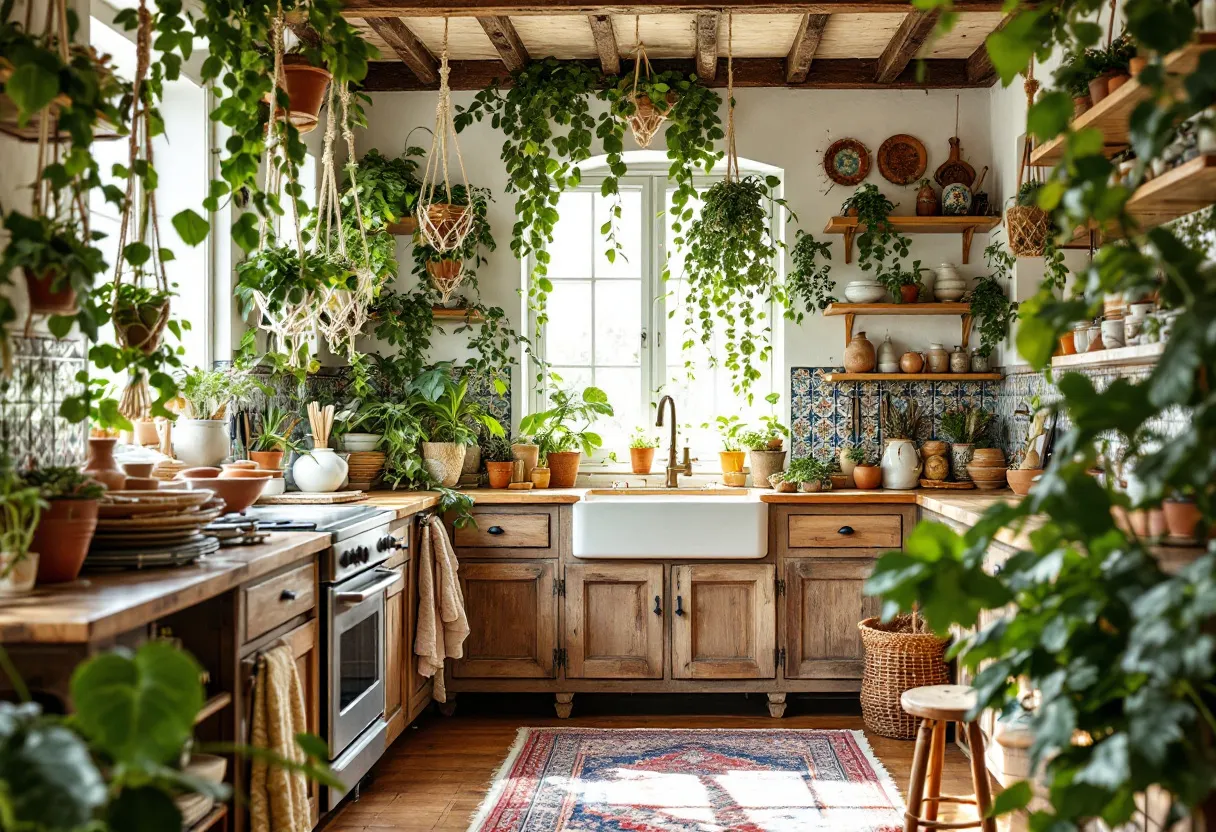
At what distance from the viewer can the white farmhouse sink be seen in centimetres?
429

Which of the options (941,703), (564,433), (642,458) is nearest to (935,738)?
(941,703)

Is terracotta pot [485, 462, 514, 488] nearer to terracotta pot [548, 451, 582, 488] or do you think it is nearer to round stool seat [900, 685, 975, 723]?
terracotta pot [548, 451, 582, 488]

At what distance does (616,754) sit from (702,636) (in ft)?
2.24

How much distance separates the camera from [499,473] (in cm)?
470

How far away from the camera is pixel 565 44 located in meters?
4.67

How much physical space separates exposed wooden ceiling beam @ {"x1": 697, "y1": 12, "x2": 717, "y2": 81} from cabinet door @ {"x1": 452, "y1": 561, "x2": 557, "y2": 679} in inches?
85.9

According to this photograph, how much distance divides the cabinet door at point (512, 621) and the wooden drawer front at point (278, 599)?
4.71ft

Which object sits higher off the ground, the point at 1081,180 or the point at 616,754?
the point at 1081,180

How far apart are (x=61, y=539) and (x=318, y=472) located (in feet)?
6.32

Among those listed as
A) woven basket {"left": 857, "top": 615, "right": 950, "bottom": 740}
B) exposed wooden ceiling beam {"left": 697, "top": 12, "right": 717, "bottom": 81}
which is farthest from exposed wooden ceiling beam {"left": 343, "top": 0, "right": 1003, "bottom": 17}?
woven basket {"left": 857, "top": 615, "right": 950, "bottom": 740}

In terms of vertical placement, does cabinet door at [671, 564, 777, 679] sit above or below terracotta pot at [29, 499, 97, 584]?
below

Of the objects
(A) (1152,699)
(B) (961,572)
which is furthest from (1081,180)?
(A) (1152,699)

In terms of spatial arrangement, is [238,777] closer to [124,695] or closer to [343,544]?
[343,544]

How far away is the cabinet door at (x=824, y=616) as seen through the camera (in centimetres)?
434
